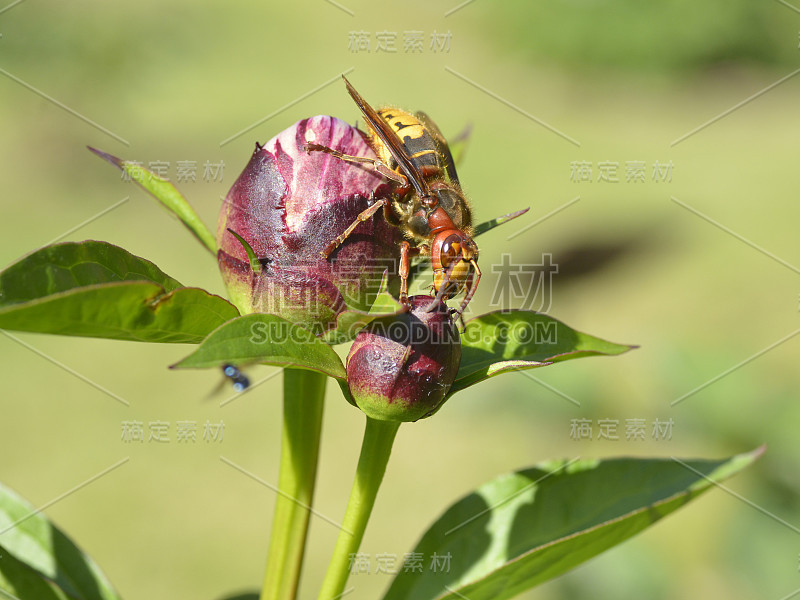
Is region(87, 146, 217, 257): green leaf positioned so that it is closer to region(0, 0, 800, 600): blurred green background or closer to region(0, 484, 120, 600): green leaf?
region(0, 484, 120, 600): green leaf

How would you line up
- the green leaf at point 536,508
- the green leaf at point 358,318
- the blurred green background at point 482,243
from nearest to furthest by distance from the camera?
1. the green leaf at point 358,318
2. the green leaf at point 536,508
3. the blurred green background at point 482,243

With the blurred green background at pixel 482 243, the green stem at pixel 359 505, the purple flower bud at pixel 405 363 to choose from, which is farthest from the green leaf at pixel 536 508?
the blurred green background at pixel 482 243

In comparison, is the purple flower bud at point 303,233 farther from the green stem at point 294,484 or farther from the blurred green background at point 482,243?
the blurred green background at point 482,243

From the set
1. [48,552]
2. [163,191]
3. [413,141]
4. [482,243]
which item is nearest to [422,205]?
[413,141]

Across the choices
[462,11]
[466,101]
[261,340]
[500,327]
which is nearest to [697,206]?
[466,101]

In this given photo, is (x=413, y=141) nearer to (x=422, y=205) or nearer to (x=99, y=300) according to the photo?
(x=422, y=205)

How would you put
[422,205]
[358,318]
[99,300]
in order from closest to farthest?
[99,300]
[358,318]
[422,205]
